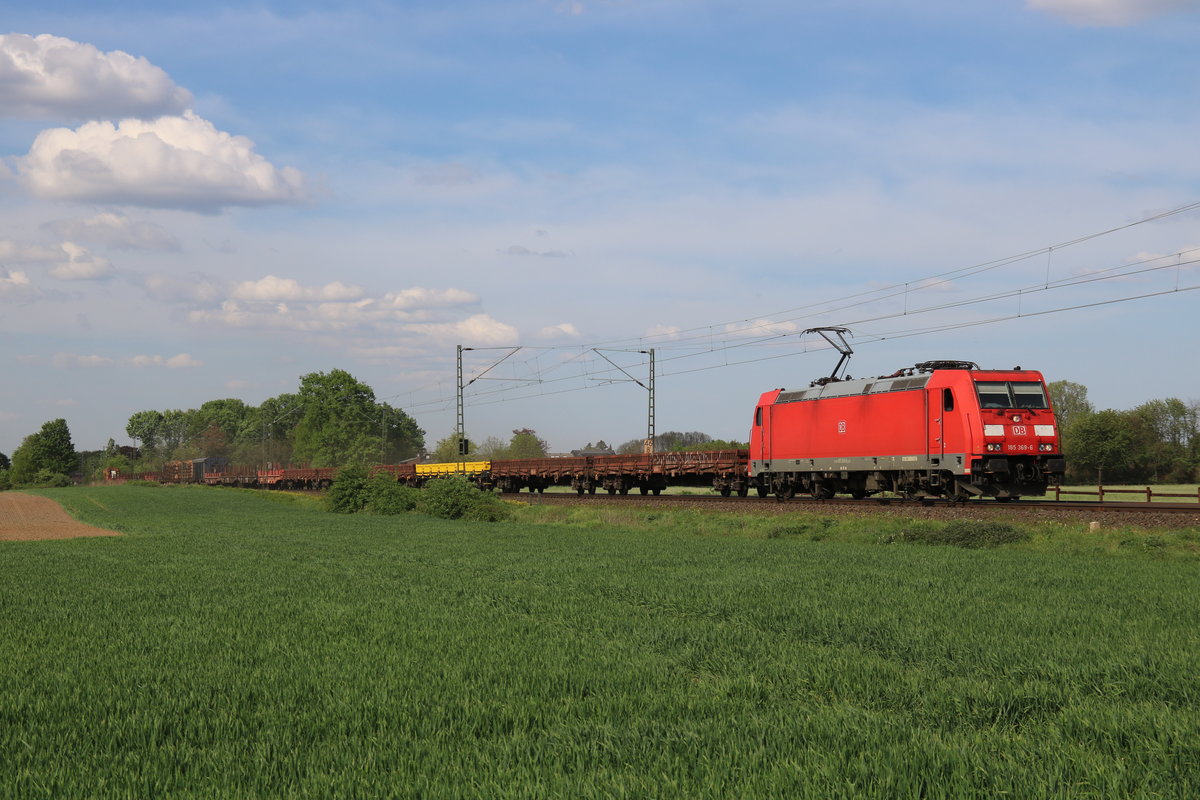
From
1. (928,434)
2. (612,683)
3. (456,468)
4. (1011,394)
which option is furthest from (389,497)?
(612,683)

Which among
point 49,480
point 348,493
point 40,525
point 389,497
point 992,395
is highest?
point 992,395

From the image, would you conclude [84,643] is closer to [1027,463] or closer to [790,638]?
[790,638]

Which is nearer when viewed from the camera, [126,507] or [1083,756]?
[1083,756]

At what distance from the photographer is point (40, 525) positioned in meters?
43.6

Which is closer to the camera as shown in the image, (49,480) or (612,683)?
(612,683)

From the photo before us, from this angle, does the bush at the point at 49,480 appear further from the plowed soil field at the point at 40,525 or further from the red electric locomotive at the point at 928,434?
the red electric locomotive at the point at 928,434

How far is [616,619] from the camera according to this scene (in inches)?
501

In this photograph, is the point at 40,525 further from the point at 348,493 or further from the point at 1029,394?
the point at 1029,394

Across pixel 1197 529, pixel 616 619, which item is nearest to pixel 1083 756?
pixel 616 619

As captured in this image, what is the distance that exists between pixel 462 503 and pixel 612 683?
3320 cm

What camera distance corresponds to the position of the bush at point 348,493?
4900cm

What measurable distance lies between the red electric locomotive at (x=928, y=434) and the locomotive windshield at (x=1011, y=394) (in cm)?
3

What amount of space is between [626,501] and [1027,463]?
1655 cm

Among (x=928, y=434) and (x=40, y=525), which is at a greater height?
(x=928, y=434)
